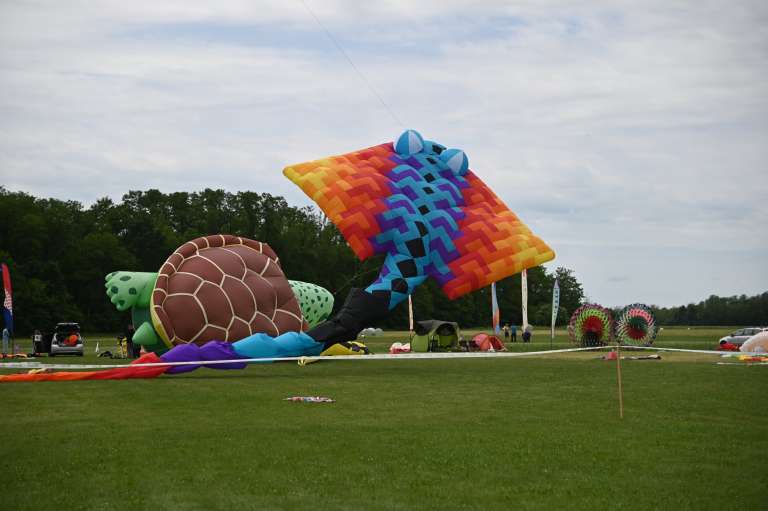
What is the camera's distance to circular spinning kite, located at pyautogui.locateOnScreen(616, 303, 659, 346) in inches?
1570

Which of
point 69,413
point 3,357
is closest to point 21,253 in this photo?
point 3,357

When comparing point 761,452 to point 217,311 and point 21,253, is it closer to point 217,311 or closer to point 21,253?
point 217,311

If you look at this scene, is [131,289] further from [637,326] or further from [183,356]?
[637,326]

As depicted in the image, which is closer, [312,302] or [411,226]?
[411,226]

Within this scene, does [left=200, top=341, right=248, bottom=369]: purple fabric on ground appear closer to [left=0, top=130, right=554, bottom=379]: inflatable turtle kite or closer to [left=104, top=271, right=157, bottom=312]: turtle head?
[left=0, top=130, right=554, bottom=379]: inflatable turtle kite

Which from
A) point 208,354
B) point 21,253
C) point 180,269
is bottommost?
point 208,354

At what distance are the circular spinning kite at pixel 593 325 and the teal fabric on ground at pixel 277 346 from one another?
776 inches

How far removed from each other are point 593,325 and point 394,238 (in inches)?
759

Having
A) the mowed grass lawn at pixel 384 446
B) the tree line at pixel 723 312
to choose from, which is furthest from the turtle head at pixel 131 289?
the tree line at pixel 723 312

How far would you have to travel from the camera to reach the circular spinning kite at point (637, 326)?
3988cm

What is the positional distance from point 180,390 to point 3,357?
699 inches

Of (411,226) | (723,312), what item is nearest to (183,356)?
(411,226)

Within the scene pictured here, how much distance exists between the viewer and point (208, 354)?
70.8 ft

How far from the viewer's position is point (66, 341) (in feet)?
124
